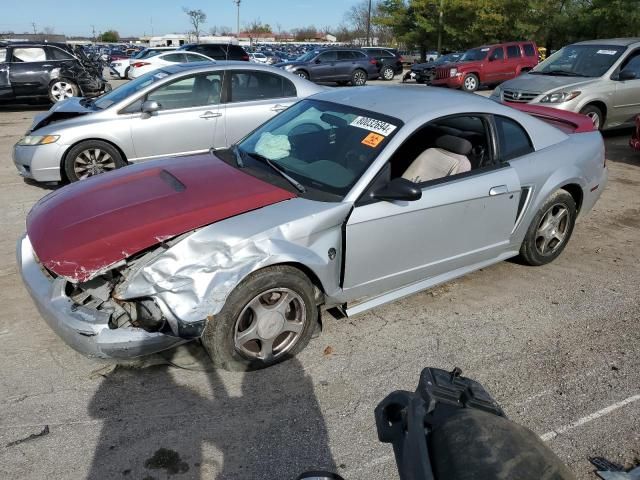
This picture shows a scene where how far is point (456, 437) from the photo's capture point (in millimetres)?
1193

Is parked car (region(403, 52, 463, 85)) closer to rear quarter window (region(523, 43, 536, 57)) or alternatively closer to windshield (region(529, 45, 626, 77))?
rear quarter window (region(523, 43, 536, 57))

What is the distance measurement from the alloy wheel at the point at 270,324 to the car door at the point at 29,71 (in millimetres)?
13244

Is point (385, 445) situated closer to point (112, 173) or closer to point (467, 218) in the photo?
point (467, 218)

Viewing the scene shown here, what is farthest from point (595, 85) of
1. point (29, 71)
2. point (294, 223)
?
point (29, 71)

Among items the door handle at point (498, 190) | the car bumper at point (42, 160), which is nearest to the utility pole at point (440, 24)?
the car bumper at point (42, 160)

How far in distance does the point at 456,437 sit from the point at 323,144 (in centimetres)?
283

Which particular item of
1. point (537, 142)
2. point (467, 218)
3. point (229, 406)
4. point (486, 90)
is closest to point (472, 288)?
point (467, 218)

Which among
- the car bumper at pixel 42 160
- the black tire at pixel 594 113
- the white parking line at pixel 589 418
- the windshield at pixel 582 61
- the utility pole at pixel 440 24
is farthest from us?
the utility pole at pixel 440 24

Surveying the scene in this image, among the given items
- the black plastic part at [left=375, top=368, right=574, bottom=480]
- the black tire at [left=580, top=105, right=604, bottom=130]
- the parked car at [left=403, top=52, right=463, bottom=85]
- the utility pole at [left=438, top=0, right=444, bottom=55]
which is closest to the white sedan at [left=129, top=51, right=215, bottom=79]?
the parked car at [left=403, top=52, right=463, bottom=85]

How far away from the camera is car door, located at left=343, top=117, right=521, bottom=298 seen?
3395mm

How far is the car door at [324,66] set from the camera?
22.5 meters

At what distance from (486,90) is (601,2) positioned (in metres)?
11.3

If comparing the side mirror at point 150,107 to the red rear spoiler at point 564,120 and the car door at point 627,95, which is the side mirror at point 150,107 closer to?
the red rear spoiler at point 564,120

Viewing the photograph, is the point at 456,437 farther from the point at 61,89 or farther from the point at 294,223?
the point at 61,89
